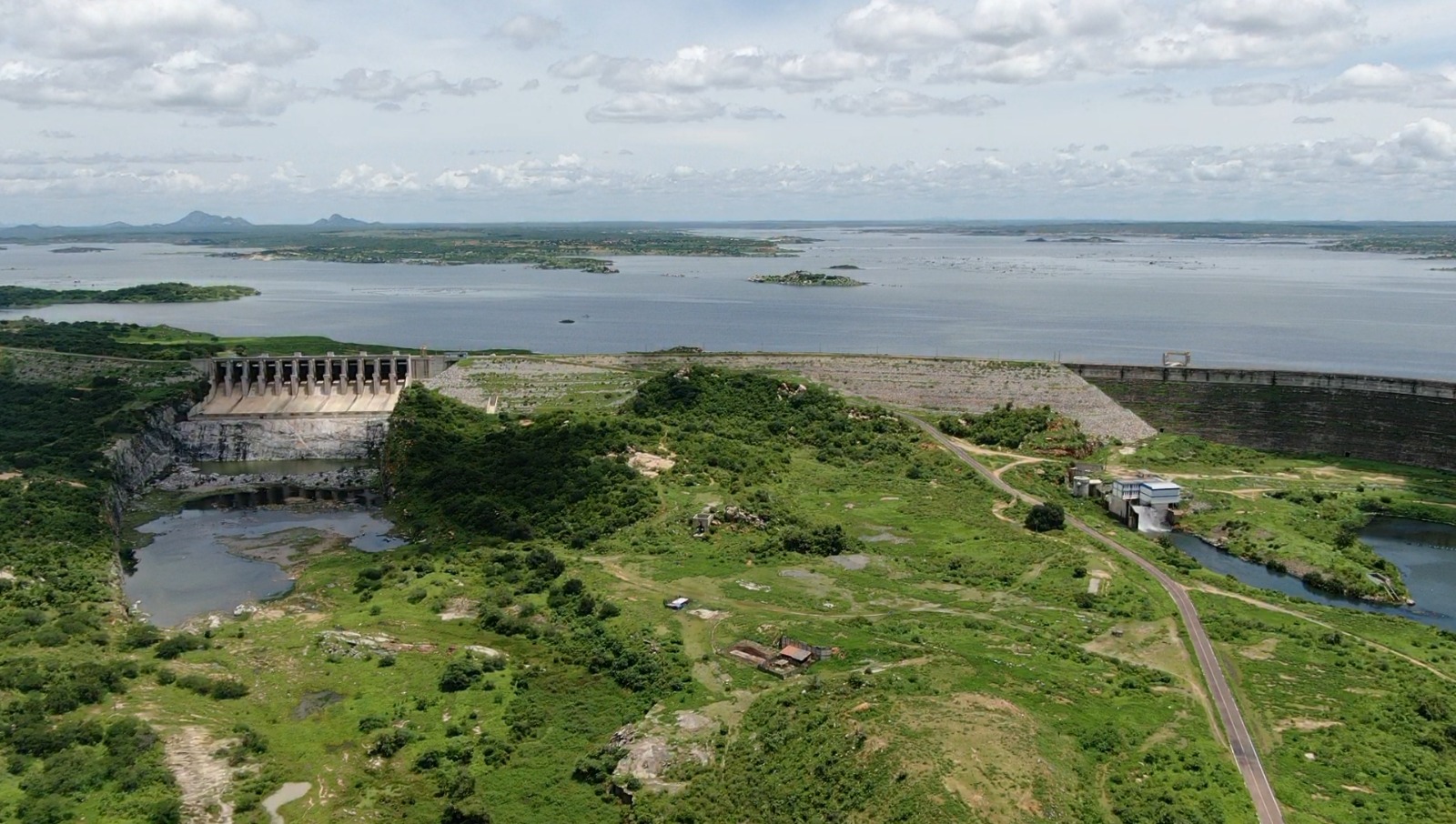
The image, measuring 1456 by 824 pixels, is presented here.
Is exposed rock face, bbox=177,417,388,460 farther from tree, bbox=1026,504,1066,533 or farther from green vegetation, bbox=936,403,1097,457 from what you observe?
tree, bbox=1026,504,1066,533

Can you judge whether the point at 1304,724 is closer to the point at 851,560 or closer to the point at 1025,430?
the point at 851,560

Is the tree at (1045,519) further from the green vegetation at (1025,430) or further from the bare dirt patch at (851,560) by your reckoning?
the green vegetation at (1025,430)

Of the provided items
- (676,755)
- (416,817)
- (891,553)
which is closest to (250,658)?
(416,817)

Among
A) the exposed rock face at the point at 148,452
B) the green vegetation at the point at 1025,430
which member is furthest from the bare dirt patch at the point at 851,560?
the exposed rock face at the point at 148,452

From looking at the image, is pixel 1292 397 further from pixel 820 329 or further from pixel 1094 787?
pixel 820 329

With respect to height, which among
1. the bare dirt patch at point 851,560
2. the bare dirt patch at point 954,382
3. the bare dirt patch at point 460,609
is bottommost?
the bare dirt patch at point 460,609

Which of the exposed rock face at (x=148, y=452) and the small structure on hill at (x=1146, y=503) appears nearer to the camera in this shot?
the small structure on hill at (x=1146, y=503)

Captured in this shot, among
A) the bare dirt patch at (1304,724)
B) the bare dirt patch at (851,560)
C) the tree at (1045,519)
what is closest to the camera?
the bare dirt patch at (1304,724)
